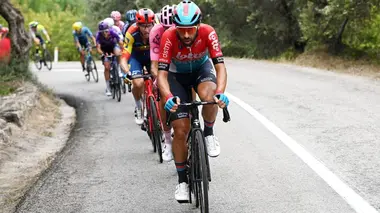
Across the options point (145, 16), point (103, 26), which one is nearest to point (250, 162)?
point (145, 16)

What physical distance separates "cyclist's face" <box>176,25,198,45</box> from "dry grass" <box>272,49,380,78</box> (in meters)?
11.3

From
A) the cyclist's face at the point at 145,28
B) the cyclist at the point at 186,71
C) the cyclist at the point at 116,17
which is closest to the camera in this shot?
the cyclist at the point at 186,71

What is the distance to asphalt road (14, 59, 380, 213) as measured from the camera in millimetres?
6453

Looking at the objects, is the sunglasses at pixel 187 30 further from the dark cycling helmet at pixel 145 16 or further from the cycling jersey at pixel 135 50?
the cycling jersey at pixel 135 50

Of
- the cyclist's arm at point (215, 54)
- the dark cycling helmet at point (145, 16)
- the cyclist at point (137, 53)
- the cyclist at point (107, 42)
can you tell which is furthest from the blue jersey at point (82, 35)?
the cyclist's arm at point (215, 54)

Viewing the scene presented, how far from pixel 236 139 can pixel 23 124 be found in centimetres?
422

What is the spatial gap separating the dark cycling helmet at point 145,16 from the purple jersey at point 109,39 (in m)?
5.95

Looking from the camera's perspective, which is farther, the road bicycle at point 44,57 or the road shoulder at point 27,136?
the road bicycle at point 44,57

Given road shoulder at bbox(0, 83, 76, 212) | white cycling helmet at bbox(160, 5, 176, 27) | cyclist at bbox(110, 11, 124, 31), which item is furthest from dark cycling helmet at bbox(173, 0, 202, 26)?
cyclist at bbox(110, 11, 124, 31)

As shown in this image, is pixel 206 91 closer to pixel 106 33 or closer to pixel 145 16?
pixel 145 16

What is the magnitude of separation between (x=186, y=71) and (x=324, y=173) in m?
2.03

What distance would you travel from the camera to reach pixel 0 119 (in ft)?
35.6

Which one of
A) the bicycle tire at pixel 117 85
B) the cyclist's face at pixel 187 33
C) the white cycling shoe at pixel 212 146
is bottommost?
the bicycle tire at pixel 117 85

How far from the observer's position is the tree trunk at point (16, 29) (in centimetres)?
1561
